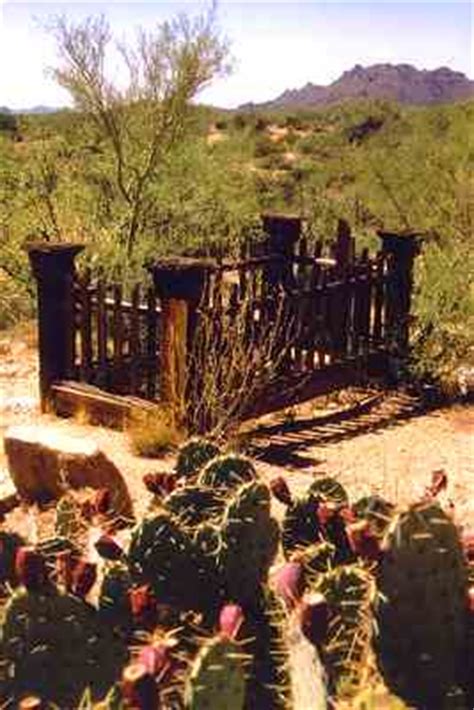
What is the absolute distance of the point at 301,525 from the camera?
4160 millimetres

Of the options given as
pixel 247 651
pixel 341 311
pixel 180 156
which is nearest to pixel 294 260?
pixel 341 311

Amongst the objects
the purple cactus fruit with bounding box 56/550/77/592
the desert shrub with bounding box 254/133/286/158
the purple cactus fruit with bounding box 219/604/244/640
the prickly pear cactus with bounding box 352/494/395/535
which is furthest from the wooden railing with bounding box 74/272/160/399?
the desert shrub with bounding box 254/133/286/158

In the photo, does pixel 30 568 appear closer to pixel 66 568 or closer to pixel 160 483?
pixel 66 568

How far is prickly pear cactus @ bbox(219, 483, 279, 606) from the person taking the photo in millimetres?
3738

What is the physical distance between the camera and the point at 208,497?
420 centimetres

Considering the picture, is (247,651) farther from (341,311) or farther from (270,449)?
(341,311)

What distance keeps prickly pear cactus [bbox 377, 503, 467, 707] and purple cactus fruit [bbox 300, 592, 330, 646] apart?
30 cm

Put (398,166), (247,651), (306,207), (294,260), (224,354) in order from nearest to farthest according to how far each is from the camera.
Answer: (247,651) < (224,354) < (294,260) < (398,166) < (306,207)

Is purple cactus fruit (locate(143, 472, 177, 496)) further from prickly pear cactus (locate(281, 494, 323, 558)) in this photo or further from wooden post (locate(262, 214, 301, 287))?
wooden post (locate(262, 214, 301, 287))

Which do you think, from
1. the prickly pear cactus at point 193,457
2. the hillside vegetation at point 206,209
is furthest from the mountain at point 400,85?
the prickly pear cactus at point 193,457

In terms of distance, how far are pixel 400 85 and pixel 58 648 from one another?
162205 mm

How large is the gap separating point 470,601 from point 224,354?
4851mm

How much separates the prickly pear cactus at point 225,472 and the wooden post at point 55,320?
15.0 feet

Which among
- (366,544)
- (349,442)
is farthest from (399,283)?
(366,544)
